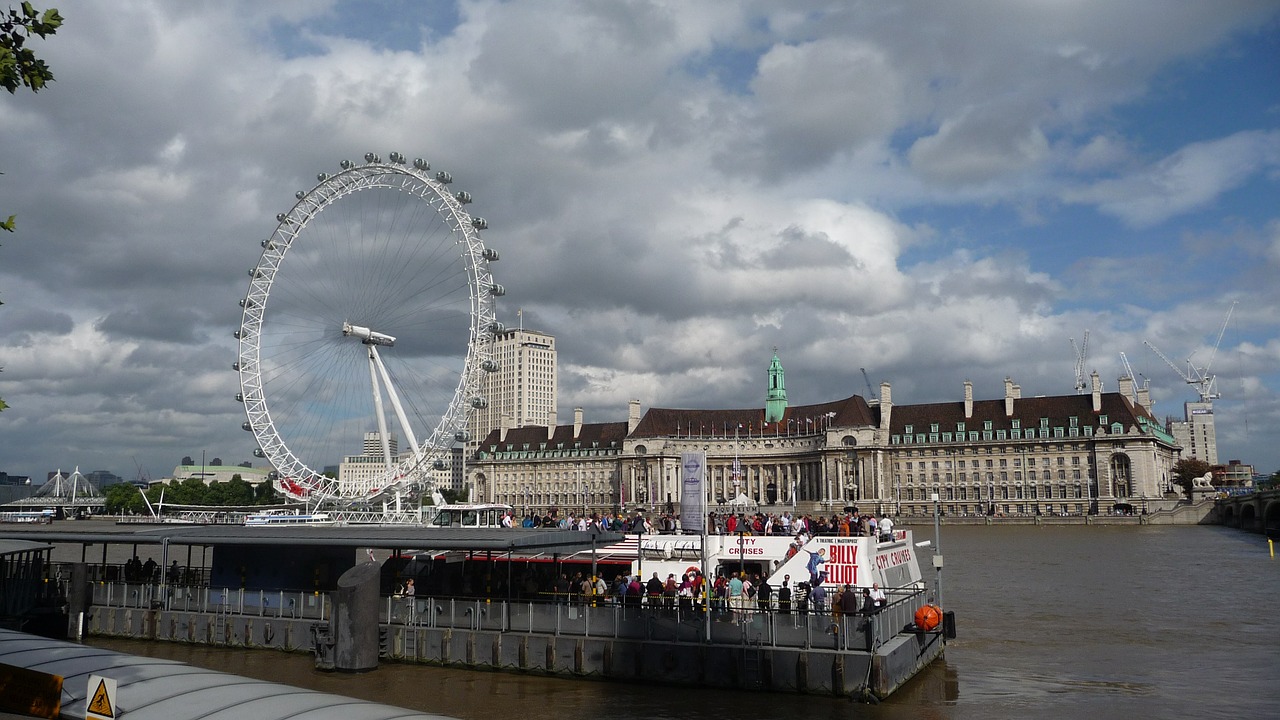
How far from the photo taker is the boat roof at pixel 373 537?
2925cm

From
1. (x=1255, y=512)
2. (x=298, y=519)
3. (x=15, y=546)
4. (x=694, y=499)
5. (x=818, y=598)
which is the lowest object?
(x=1255, y=512)

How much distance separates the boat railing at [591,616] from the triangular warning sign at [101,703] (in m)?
17.6

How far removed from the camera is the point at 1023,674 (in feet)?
95.2

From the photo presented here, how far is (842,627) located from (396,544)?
13113mm

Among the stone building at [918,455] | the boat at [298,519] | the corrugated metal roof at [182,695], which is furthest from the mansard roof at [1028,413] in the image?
the corrugated metal roof at [182,695]

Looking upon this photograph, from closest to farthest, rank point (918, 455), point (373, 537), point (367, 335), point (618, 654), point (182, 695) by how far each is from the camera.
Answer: point (182, 695), point (618, 654), point (373, 537), point (367, 335), point (918, 455)

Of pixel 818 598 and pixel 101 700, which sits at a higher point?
pixel 101 700

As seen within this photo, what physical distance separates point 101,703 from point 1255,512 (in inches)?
4859

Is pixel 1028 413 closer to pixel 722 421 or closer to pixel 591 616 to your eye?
pixel 722 421

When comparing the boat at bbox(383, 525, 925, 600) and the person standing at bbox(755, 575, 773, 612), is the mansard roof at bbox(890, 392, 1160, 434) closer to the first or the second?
the boat at bbox(383, 525, 925, 600)

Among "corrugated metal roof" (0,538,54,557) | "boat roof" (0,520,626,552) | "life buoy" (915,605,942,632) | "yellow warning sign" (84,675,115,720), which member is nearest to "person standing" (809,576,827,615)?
"life buoy" (915,605,942,632)

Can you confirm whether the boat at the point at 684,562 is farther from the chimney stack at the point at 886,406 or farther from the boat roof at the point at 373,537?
the chimney stack at the point at 886,406

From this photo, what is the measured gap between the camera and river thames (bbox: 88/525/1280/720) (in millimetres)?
24531

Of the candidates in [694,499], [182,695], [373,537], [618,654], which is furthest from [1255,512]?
[182,695]
